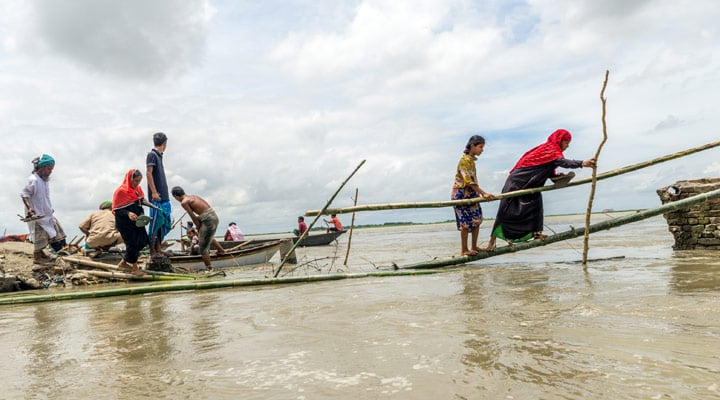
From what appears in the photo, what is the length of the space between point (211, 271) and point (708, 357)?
709cm

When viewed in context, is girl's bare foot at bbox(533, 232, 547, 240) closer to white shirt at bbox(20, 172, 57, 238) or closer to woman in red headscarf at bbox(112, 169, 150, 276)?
woman in red headscarf at bbox(112, 169, 150, 276)

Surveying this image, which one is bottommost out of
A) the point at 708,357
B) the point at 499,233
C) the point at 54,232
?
the point at 708,357

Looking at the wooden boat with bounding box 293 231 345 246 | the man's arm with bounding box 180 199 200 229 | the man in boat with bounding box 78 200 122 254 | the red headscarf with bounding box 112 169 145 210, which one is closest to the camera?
the red headscarf with bounding box 112 169 145 210

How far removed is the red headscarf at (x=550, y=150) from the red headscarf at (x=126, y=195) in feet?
18.5

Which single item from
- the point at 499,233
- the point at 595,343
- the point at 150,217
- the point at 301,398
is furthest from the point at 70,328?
the point at 499,233

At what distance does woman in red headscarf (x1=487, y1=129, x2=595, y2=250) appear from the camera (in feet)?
20.2

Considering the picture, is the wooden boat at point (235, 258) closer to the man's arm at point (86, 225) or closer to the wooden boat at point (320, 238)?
the man's arm at point (86, 225)

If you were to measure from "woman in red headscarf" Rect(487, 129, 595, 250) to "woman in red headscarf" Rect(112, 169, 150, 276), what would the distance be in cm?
520

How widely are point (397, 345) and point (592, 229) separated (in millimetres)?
4905

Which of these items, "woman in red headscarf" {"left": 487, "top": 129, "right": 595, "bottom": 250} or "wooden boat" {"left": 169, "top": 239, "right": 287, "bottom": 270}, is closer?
"woman in red headscarf" {"left": 487, "top": 129, "right": 595, "bottom": 250}

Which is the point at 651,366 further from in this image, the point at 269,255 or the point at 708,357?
the point at 269,255

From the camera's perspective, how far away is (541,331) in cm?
270

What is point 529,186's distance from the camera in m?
6.32

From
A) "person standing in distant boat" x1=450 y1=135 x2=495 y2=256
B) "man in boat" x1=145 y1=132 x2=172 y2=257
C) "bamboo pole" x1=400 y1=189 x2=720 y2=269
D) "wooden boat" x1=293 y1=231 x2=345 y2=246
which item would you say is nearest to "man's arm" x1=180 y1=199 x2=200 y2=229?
"man in boat" x1=145 y1=132 x2=172 y2=257
